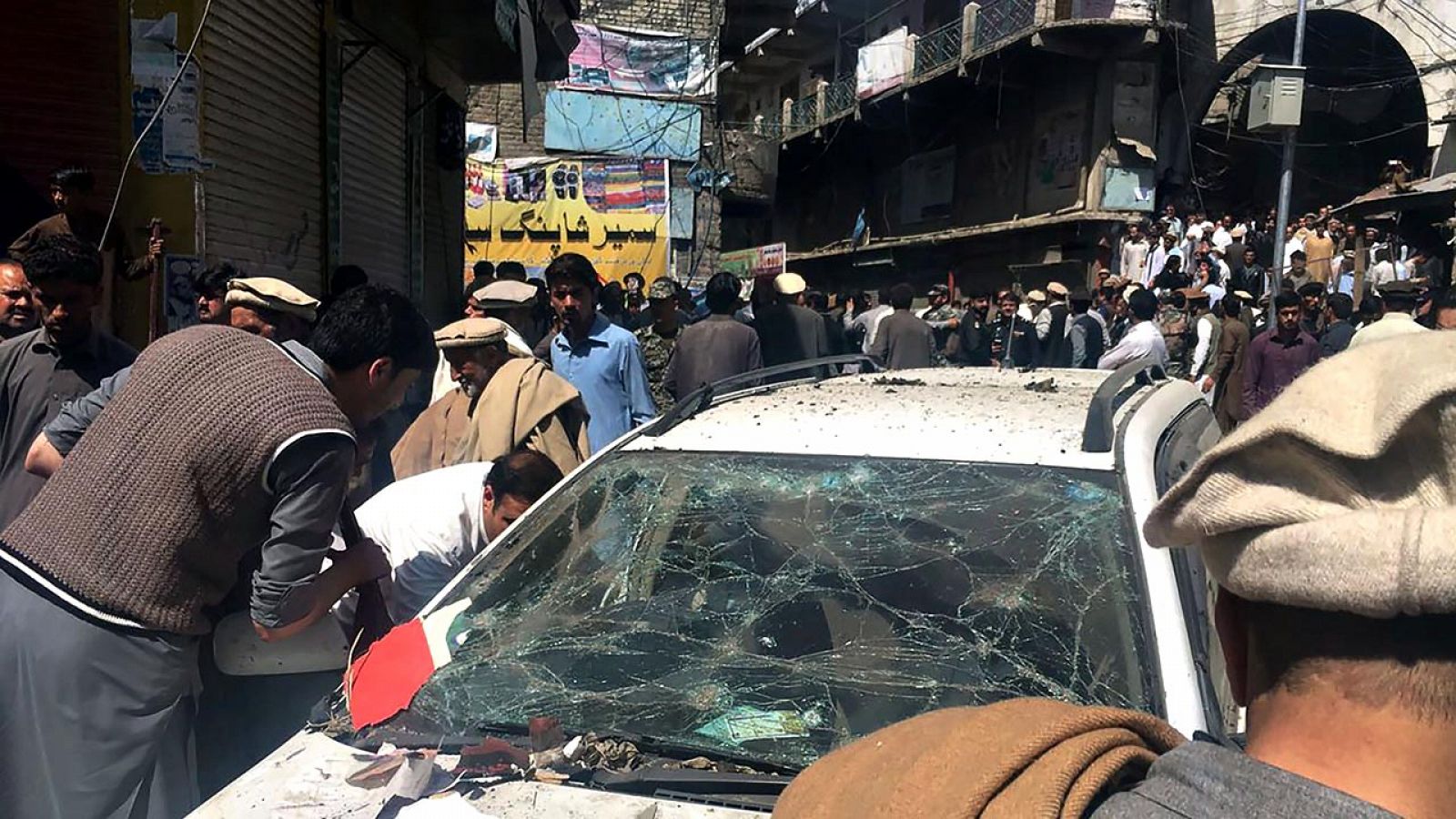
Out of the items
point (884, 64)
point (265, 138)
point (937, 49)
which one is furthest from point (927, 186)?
point (265, 138)

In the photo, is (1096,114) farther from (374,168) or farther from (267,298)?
(267,298)

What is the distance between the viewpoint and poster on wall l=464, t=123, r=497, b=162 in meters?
18.5

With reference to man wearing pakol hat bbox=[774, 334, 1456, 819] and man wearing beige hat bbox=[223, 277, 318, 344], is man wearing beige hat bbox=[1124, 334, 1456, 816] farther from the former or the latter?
man wearing beige hat bbox=[223, 277, 318, 344]

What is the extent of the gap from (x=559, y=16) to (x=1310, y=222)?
11713mm

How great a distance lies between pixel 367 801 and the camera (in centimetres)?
166

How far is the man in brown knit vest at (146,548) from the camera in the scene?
6.63ft

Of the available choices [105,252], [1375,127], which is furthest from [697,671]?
Result: [1375,127]

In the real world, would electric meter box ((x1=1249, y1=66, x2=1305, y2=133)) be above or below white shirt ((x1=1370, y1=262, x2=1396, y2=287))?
above

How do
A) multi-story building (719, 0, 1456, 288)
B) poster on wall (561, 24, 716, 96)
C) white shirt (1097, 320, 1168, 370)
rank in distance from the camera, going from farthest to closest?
poster on wall (561, 24, 716, 96)
multi-story building (719, 0, 1456, 288)
white shirt (1097, 320, 1168, 370)

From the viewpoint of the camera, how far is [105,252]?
15.6 feet

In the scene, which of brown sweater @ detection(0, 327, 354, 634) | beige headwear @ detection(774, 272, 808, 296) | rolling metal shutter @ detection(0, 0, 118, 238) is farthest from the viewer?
beige headwear @ detection(774, 272, 808, 296)

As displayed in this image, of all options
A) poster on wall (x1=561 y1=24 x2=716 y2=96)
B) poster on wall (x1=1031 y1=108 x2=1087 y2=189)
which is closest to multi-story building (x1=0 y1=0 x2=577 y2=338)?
poster on wall (x1=561 y1=24 x2=716 y2=96)

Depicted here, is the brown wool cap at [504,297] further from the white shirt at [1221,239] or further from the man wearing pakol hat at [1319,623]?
the white shirt at [1221,239]

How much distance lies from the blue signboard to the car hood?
17516 millimetres
